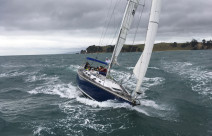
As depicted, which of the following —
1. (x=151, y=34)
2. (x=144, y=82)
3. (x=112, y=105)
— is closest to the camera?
(x=151, y=34)

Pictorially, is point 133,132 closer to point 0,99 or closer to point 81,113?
point 81,113

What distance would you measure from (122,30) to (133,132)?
28.4 feet

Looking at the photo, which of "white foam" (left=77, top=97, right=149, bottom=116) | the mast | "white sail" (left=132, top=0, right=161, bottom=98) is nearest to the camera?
"white sail" (left=132, top=0, right=161, bottom=98)

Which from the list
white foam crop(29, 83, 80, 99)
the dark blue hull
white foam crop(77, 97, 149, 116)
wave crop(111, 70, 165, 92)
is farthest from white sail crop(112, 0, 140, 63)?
white foam crop(29, 83, 80, 99)

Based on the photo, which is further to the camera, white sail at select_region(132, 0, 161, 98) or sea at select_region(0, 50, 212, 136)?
white sail at select_region(132, 0, 161, 98)

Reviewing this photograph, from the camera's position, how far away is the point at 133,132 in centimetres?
1030

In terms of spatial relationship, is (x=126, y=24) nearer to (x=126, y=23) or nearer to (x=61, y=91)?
(x=126, y=23)

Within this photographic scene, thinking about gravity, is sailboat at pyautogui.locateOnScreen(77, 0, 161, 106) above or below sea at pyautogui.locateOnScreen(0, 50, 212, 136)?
above

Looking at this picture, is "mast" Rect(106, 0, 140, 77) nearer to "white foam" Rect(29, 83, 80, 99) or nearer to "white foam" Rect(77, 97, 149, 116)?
"white foam" Rect(77, 97, 149, 116)

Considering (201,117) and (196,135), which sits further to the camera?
(201,117)

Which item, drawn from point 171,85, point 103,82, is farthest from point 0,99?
point 171,85

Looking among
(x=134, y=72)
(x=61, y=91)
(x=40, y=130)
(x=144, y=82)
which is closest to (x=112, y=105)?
(x=134, y=72)

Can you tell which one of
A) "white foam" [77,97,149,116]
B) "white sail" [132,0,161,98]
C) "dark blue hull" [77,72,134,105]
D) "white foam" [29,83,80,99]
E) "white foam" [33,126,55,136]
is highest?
"white sail" [132,0,161,98]

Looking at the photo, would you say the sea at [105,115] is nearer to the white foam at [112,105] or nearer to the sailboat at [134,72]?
the white foam at [112,105]
